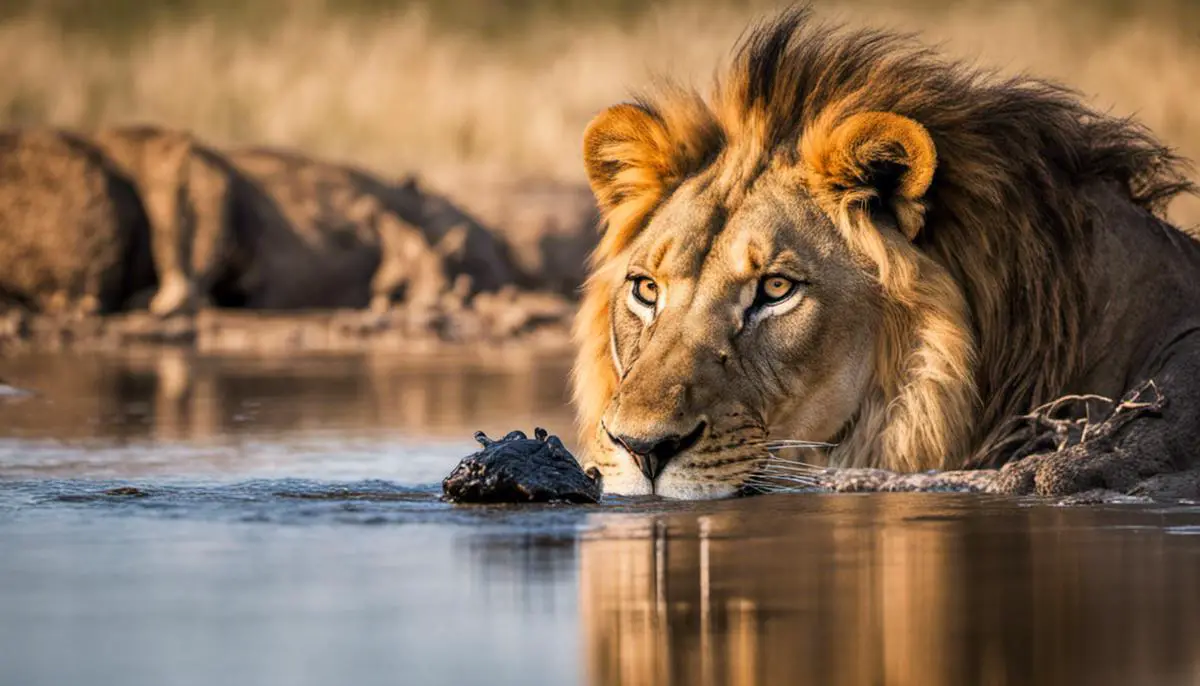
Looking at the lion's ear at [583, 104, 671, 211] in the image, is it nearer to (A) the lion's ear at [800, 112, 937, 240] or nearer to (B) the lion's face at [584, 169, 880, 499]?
(B) the lion's face at [584, 169, 880, 499]

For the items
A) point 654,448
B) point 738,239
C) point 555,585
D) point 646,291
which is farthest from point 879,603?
point 646,291

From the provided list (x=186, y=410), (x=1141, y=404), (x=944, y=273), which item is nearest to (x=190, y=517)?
(x=944, y=273)

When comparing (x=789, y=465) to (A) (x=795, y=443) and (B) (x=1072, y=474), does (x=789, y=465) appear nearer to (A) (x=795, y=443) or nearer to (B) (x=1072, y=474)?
(A) (x=795, y=443)

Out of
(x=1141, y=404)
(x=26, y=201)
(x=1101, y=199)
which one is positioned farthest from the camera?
(x=26, y=201)

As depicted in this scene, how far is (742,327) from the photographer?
5.72 metres

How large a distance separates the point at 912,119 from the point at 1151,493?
1.25m

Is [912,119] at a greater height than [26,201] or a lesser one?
lesser

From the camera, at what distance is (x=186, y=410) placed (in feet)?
31.6

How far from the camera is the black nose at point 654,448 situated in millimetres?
5250

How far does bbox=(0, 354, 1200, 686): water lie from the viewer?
314cm

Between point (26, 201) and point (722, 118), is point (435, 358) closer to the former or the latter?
point (26, 201)

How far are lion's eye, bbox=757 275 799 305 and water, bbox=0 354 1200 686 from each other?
0.59 metres

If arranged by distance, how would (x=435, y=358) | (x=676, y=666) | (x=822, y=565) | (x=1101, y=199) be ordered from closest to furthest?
1. (x=676, y=666)
2. (x=822, y=565)
3. (x=1101, y=199)
4. (x=435, y=358)

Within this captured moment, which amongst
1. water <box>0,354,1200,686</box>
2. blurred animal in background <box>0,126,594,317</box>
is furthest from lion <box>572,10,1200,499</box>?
blurred animal in background <box>0,126,594,317</box>
